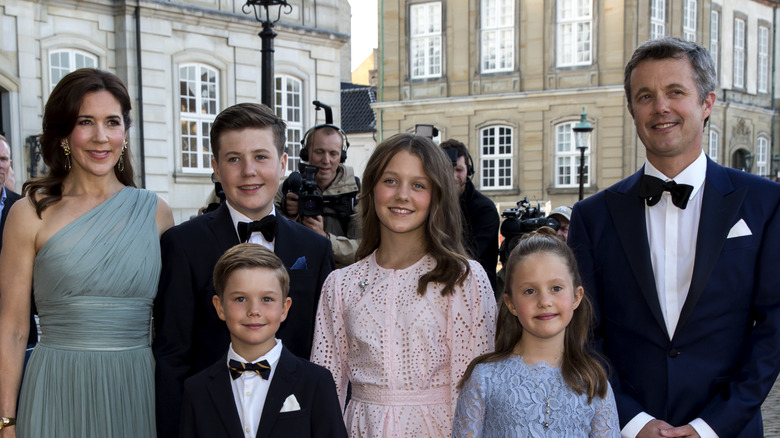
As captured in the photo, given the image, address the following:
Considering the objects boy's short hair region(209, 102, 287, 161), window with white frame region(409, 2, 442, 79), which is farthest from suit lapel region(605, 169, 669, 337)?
window with white frame region(409, 2, 442, 79)

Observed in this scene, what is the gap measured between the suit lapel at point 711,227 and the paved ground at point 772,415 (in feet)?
15.3

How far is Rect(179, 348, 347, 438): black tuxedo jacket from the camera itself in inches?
107

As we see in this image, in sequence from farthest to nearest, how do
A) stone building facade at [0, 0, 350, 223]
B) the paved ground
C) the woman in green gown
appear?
stone building facade at [0, 0, 350, 223], the paved ground, the woman in green gown

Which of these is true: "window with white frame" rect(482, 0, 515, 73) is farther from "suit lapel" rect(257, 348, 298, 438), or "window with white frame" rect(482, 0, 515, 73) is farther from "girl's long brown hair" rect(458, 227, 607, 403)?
"suit lapel" rect(257, 348, 298, 438)

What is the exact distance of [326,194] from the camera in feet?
17.7

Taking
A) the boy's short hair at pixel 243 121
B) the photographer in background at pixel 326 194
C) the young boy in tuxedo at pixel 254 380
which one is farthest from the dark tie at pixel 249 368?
the photographer in background at pixel 326 194

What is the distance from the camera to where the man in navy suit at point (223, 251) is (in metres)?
3.01

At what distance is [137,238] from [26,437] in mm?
895

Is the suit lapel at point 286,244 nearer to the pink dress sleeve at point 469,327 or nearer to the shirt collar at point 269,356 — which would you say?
the shirt collar at point 269,356

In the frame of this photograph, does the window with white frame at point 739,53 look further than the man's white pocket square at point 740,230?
Yes

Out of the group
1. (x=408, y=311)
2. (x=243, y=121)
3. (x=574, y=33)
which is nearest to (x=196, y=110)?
(x=243, y=121)

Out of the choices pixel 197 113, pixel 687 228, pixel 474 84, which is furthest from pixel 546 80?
pixel 687 228

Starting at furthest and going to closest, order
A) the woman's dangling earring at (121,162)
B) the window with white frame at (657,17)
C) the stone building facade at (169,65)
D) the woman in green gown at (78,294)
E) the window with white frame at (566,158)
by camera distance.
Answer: the window with white frame at (566,158), the window with white frame at (657,17), the stone building facade at (169,65), the woman's dangling earring at (121,162), the woman in green gown at (78,294)

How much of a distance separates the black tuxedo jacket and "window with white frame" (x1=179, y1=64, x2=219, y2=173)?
1391cm
